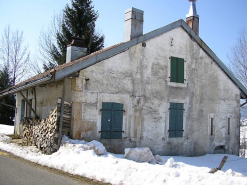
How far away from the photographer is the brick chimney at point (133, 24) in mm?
10898

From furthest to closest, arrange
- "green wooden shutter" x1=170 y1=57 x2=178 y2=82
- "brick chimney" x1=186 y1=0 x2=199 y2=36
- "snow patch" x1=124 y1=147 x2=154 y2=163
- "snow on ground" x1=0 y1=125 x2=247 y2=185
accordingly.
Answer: "brick chimney" x1=186 y1=0 x2=199 y2=36 < "green wooden shutter" x1=170 y1=57 x2=178 y2=82 < "snow patch" x1=124 y1=147 x2=154 y2=163 < "snow on ground" x1=0 y1=125 x2=247 y2=185

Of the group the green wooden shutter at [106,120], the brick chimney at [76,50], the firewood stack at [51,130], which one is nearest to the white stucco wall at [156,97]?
the green wooden shutter at [106,120]

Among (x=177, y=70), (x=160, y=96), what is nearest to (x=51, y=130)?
(x=160, y=96)

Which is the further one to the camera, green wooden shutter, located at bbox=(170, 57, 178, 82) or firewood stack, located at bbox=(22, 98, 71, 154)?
green wooden shutter, located at bbox=(170, 57, 178, 82)

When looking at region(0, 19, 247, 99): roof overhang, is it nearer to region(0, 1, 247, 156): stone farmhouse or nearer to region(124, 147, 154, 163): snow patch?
region(0, 1, 247, 156): stone farmhouse

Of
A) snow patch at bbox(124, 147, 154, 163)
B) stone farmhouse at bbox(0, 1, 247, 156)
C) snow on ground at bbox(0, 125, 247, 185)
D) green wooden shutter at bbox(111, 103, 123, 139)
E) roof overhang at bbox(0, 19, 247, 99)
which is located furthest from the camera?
green wooden shutter at bbox(111, 103, 123, 139)

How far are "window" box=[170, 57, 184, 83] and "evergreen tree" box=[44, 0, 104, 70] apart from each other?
13.3 meters

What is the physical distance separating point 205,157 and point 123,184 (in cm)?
710

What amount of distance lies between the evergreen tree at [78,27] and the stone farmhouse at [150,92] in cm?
1096

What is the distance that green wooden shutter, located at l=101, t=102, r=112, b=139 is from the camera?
32.3ft

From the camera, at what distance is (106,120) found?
9938mm

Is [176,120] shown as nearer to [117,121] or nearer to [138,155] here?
[117,121]

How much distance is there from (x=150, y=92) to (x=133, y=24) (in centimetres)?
271

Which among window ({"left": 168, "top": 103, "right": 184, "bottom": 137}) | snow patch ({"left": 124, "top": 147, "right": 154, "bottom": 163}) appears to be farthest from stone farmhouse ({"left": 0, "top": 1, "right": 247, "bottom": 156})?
snow patch ({"left": 124, "top": 147, "right": 154, "bottom": 163})
